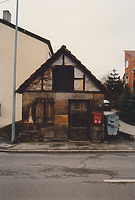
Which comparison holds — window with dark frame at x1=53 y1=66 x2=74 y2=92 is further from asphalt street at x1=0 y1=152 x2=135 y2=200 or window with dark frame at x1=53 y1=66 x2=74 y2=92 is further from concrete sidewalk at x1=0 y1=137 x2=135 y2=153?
asphalt street at x1=0 y1=152 x2=135 y2=200

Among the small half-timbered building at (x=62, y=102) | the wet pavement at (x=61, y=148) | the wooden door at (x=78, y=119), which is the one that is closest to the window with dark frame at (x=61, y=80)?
the small half-timbered building at (x=62, y=102)

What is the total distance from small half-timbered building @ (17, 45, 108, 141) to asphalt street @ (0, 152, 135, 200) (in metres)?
2.69

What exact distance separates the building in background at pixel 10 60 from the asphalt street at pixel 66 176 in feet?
27.6

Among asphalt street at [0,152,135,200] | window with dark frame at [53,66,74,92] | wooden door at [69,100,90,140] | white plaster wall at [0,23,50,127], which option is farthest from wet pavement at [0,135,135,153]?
white plaster wall at [0,23,50,127]

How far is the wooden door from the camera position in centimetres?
1083

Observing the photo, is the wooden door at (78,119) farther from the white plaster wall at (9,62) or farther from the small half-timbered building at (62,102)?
the white plaster wall at (9,62)

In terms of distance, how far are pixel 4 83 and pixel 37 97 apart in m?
6.68

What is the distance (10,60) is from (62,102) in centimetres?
828

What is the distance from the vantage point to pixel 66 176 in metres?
5.33

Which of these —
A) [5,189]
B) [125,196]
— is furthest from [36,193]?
[125,196]

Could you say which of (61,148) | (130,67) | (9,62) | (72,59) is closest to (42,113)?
(61,148)

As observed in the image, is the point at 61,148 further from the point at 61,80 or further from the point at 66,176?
the point at 61,80

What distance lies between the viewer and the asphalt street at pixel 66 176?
161 inches

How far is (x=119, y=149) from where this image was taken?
8992 mm
